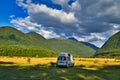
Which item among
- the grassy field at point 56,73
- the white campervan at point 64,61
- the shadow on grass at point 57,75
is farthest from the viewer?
the white campervan at point 64,61

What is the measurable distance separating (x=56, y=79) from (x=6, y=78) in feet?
23.1

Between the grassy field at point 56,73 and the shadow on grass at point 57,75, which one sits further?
the grassy field at point 56,73

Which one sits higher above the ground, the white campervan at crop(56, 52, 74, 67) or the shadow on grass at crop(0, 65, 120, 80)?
the white campervan at crop(56, 52, 74, 67)

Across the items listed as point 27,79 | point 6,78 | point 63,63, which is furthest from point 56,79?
point 63,63

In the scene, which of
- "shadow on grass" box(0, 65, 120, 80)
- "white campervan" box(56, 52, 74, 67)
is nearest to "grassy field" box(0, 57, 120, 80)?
"shadow on grass" box(0, 65, 120, 80)

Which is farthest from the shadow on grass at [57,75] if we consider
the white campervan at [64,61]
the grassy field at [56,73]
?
the white campervan at [64,61]

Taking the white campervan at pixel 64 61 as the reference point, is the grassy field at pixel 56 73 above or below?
below

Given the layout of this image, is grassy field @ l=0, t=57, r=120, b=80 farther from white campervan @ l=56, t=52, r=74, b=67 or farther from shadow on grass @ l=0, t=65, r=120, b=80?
white campervan @ l=56, t=52, r=74, b=67

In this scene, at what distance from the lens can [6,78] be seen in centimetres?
3728

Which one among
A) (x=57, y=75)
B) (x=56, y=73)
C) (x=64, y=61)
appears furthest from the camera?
(x=64, y=61)

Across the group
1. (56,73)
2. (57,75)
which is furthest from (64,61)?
(57,75)

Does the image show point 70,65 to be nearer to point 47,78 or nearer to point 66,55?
point 66,55

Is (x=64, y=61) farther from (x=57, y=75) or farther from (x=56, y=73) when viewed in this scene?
(x=57, y=75)

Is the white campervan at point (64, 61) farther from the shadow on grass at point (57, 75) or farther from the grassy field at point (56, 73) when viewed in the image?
the shadow on grass at point (57, 75)
